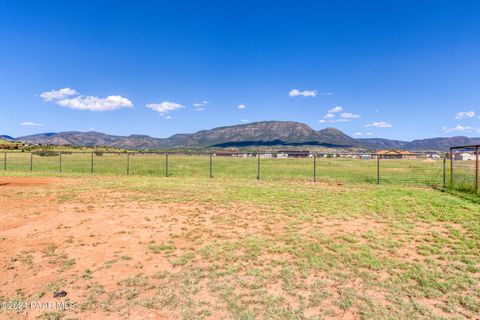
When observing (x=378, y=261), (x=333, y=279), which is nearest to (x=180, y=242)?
(x=333, y=279)

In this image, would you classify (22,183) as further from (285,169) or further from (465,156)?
(465,156)

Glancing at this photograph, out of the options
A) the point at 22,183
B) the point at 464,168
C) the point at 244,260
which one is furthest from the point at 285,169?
the point at 244,260

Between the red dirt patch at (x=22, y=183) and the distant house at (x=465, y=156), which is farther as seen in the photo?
the red dirt patch at (x=22, y=183)

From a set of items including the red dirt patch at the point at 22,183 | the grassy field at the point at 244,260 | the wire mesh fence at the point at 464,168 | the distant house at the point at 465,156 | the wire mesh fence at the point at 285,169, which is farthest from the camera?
the wire mesh fence at the point at 285,169

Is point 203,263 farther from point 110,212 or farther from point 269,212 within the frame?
point 110,212

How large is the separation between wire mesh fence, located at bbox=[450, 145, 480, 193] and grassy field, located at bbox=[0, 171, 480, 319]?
444 centimetres

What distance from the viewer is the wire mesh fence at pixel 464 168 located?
1333 centimetres

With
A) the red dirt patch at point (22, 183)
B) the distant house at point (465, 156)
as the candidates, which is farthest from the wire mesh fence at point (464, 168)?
the red dirt patch at point (22, 183)

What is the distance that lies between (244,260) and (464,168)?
15568mm

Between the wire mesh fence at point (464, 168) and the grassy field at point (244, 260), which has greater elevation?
the wire mesh fence at point (464, 168)

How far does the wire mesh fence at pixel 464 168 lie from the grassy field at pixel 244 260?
14.6ft

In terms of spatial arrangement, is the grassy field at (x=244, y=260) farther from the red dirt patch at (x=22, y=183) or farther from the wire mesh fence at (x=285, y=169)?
the red dirt patch at (x=22, y=183)

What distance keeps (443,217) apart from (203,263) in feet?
24.2

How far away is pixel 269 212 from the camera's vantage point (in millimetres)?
9031
